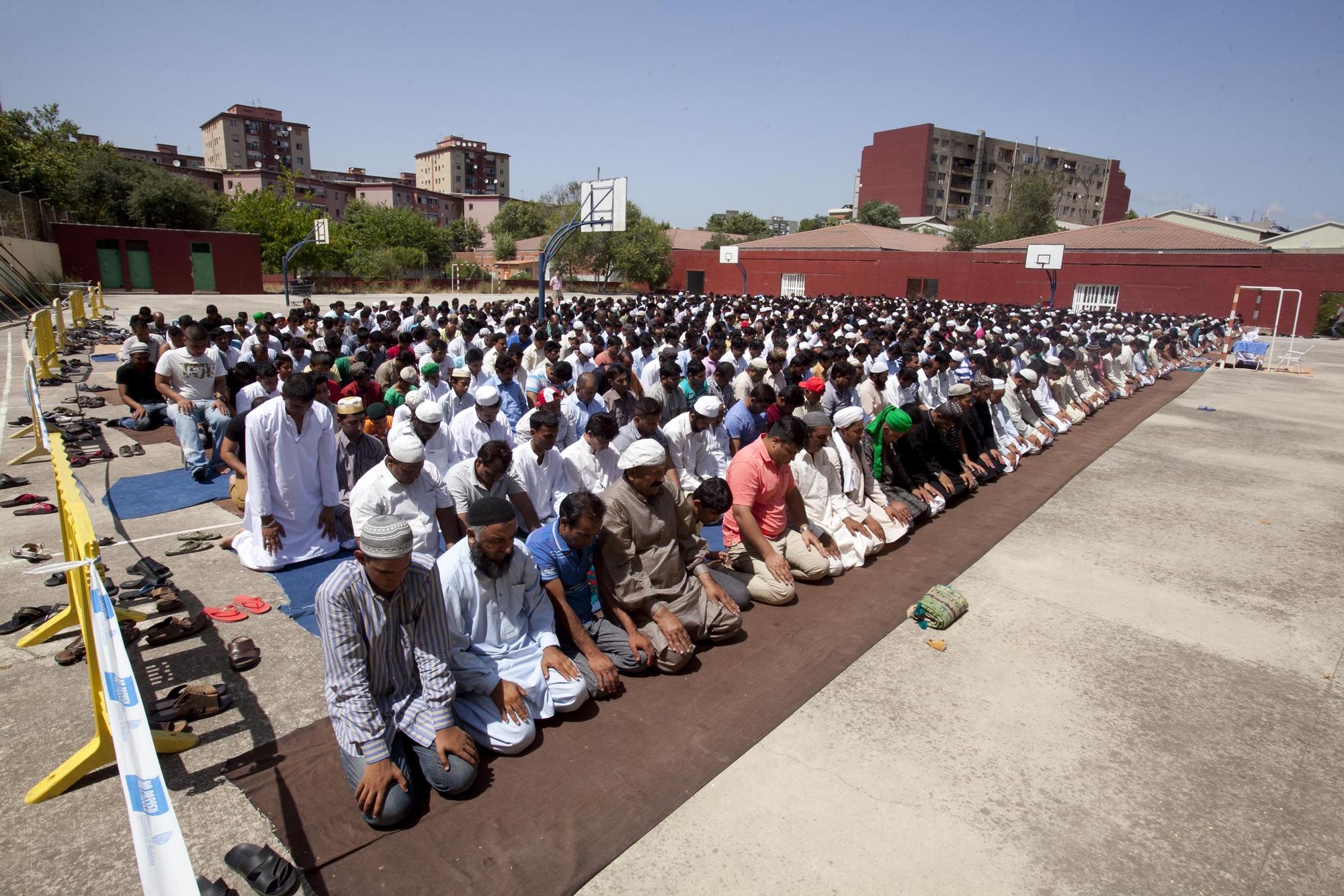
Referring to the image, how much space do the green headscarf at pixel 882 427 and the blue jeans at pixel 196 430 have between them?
613cm

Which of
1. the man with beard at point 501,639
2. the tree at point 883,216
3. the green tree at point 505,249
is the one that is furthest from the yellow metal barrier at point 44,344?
the tree at point 883,216

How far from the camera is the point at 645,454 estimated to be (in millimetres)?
4098

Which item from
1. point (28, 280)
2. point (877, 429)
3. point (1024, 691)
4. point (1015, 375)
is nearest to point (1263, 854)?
point (1024, 691)

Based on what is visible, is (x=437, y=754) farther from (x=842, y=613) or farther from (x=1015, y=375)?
(x=1015, y=375)

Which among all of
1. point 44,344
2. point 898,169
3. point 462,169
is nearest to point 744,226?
point 898,169

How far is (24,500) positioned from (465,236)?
67.6 metres

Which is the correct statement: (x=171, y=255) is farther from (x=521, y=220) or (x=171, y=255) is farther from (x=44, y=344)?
(x=521, y=220)

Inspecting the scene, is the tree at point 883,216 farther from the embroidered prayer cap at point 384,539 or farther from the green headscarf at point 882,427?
the embroidered prayer cap at point 384,539

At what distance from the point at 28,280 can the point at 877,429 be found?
2813cm

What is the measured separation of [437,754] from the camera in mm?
3035

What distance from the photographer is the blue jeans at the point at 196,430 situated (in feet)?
24.2

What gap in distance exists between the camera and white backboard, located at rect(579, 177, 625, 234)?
66.7ft

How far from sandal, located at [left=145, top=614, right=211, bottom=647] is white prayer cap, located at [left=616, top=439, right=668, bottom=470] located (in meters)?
2.64

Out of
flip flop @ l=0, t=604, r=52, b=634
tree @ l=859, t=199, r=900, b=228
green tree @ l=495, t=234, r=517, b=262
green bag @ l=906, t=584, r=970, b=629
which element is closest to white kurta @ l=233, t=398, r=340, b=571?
flip flop @ l=0, t=604, r=52, b=634
